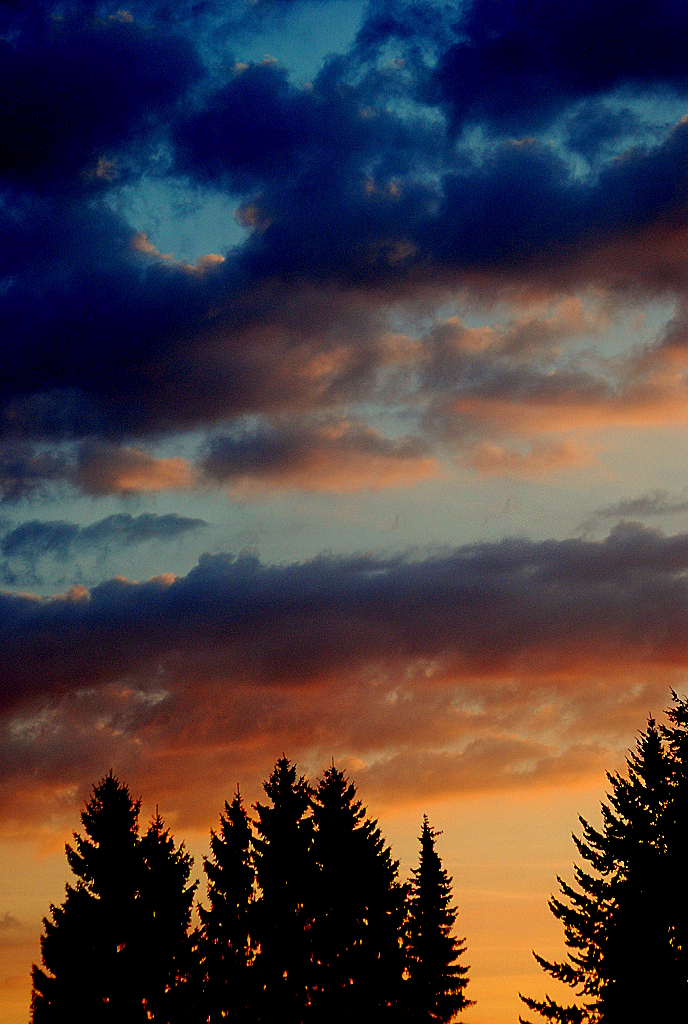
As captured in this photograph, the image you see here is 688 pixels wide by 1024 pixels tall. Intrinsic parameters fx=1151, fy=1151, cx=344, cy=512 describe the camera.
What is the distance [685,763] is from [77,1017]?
2416 centimetres

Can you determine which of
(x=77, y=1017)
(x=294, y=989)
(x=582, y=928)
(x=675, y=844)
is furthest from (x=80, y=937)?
(x=675, y=844)

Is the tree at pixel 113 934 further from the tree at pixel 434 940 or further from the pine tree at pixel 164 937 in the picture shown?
the tree at pixel 434 940

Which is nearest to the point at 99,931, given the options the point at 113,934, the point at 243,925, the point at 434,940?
the point at 113,934

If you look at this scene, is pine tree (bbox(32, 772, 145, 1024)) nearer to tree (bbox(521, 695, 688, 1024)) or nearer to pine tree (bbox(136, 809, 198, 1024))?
pine tree (bbox(136, 809, 198, 1024))

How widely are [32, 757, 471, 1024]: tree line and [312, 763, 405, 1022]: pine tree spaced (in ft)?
0.17

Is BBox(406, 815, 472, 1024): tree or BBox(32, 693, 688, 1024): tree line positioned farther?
BBox(406, 815, 472, 1024): tree

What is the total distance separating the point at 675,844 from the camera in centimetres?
4141

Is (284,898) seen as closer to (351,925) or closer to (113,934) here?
(351,925)

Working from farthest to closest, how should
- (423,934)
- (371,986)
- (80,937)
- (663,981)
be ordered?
1. (423,934)
2. (371,986)
3. (80,937)
4. (663,981)

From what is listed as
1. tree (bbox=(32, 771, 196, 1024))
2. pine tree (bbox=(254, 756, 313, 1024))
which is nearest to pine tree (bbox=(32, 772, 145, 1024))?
tree (bbox=(32, 771, 196, 1024))

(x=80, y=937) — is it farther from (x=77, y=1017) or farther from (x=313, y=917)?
(x=313, y=917)

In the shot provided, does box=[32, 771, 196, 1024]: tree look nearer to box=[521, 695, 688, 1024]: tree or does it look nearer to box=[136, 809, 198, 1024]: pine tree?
box=[136, 809, 198, 1024]: pine tree

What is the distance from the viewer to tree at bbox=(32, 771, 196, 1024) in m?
42.4

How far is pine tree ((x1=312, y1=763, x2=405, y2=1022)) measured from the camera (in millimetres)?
45812
